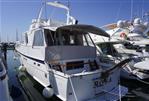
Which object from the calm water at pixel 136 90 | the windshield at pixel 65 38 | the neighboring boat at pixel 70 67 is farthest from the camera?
the windshield at pixel 65 38

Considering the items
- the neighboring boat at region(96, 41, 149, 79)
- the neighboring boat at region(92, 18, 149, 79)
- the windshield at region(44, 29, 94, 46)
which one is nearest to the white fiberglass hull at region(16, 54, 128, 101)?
the windshield at region(44, 29, 94, 46)

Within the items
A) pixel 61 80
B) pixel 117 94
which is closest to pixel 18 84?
pixel 61 80

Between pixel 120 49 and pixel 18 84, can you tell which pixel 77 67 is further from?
pixel 120 49

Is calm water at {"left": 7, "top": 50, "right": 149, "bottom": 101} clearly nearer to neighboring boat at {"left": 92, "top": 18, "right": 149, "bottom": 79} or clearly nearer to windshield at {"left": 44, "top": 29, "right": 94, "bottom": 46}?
neighboring boat at {"left": 92, "top": 18, "right": 149, "bottom": 79}

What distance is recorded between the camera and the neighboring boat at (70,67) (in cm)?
558

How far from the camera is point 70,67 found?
23.3ft

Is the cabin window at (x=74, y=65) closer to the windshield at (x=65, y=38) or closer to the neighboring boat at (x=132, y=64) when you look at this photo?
the windshield at (x=65, y=38)

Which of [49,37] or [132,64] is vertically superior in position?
[49,37]

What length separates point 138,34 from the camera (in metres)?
13.0

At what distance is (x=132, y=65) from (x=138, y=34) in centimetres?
438

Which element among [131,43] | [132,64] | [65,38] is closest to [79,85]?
[65,38]

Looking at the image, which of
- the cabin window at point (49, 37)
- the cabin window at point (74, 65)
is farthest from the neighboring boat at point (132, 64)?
the cabin window at point (49, 37)

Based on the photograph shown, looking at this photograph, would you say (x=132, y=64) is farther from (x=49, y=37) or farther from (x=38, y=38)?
(x=38, y=38)

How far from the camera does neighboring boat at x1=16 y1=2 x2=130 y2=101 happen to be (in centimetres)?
558
